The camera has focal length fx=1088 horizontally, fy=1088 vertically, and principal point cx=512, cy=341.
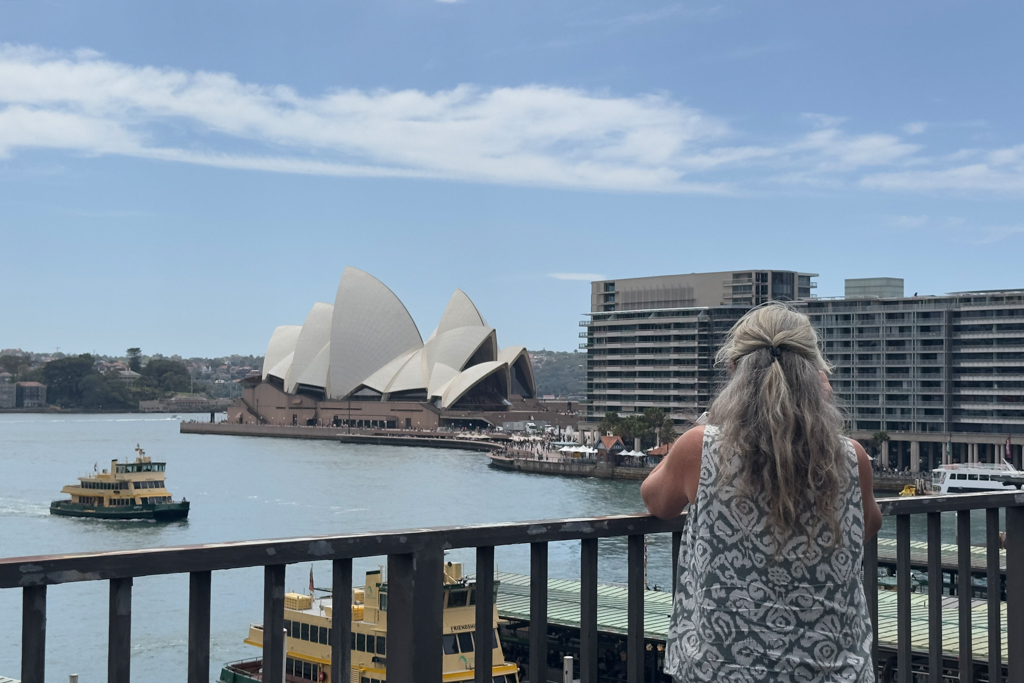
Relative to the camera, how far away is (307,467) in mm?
42594

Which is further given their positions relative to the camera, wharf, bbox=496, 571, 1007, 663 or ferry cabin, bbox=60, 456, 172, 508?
ferry cabin, bbox=60, 456, 172, 508

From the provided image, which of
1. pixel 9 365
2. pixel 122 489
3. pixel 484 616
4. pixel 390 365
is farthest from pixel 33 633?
pixel 9 365

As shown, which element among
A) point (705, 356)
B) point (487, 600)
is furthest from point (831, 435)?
point (705, 356)

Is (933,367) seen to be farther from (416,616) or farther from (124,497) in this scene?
(416,616)

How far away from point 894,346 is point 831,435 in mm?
49091

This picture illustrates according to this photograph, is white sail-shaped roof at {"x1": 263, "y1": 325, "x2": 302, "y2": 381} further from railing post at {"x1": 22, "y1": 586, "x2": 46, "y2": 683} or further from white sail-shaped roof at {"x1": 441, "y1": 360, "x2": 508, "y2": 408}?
railing post at {"x1": 22, "y1": 586, "x2": 46, "y2": 683}

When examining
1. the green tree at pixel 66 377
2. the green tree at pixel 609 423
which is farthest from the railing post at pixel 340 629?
the green tree at pixel 66 377

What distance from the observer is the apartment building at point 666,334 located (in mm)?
56219

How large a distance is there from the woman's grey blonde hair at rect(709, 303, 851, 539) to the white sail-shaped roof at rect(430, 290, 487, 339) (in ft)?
201

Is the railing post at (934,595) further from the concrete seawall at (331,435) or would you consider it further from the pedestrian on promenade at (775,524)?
the concrete seawall at (331,435)

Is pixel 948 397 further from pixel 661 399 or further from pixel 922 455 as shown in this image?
pixel 661 399

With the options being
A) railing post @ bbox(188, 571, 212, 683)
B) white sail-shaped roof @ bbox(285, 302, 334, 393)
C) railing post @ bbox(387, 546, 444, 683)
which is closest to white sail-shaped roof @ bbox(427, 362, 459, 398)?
white sail-shaped roof @ bbox(285, 302, 334, 393)

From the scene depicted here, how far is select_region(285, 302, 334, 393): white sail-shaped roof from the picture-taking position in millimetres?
64750

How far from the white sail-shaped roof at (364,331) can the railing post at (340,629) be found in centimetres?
5692
